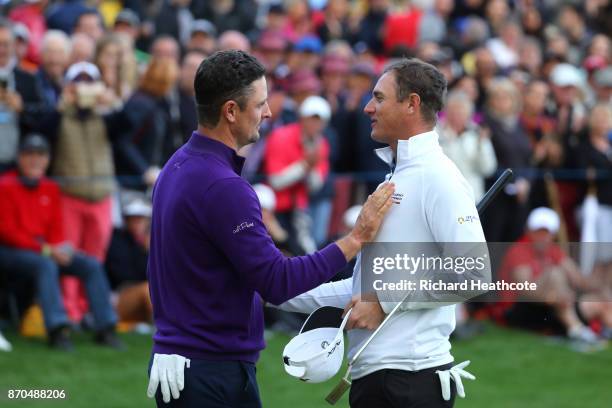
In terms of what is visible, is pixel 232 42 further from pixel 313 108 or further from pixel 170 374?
pixel 170 374

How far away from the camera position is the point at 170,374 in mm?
4539

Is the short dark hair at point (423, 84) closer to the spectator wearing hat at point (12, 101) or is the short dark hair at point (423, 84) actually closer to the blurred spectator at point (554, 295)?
the spectator wearing hat at point (12, 101)

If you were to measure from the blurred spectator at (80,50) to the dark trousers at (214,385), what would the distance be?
250 inches

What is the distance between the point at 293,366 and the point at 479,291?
83 centimetres

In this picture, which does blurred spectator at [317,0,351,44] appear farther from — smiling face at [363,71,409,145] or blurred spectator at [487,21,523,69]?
smiling face at [363,71,409,145]

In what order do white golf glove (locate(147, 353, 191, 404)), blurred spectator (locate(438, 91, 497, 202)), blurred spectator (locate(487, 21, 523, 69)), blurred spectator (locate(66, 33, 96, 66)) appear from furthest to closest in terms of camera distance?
blurred spectator (locate(487, 21, 523, 69))
blurred spectator (locate(438, 91, 497, 202))
blurred spectator (locate(66, 33, 96, 66))
white golf glove (locate(147, 353, 191, 404))

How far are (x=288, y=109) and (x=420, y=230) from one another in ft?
21.7

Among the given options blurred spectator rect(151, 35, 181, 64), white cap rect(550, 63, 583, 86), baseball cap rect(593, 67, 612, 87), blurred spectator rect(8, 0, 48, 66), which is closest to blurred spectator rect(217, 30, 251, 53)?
blurred spectator rect(151, 35, 181, 64)

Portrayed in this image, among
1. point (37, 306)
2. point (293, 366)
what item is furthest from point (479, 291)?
point (37, 306)

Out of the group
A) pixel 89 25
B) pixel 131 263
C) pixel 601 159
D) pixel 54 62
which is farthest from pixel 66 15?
pixel 601 159

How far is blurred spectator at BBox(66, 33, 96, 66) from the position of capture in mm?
→ 10492

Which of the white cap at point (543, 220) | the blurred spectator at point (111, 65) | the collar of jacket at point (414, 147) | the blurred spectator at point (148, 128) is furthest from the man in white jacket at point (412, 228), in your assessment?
the white cap at point (543, 220)

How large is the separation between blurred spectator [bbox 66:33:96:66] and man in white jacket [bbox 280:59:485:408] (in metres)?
6.08

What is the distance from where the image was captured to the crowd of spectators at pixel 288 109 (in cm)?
975
